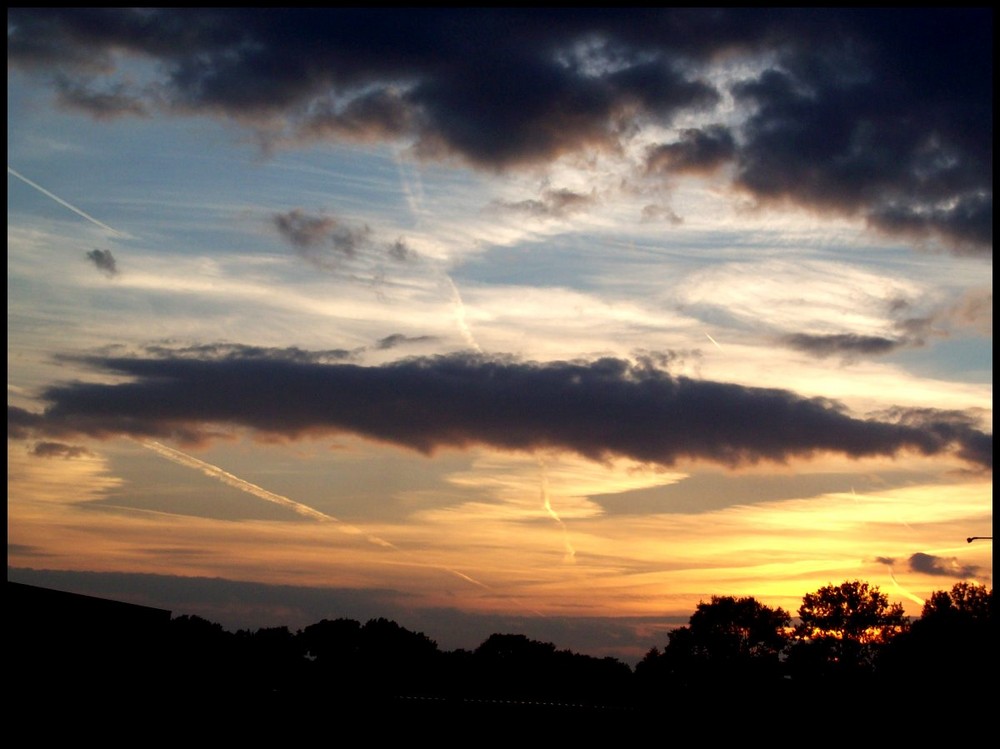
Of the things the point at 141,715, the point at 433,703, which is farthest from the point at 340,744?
the point at 141,715

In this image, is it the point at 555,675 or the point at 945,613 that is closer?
the point at 945,613

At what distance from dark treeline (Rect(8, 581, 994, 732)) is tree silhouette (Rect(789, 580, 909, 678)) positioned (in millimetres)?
189

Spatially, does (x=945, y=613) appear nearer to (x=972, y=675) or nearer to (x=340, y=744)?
(x=972, y=675)

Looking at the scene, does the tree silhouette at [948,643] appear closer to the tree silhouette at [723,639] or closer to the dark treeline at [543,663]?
the dark treeline at [543,663]

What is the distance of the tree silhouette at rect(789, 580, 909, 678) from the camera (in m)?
169

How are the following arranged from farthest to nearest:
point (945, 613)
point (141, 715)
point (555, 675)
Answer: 1. point (555, 675)
2. point (945, 613)
3. point (141, 715)

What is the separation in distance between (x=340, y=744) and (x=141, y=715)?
8.88 metres

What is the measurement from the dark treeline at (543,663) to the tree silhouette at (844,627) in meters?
0.19

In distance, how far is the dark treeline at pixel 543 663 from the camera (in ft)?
144

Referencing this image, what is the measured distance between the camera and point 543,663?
180 meters

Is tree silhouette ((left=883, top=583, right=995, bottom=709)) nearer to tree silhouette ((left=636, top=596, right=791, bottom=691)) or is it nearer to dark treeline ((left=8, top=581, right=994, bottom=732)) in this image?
dark treeline ((left=8, top=581, right=994, bottom=732))

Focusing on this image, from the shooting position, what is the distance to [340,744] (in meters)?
38.1

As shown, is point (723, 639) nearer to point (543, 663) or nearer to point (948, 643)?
point (543, 663)

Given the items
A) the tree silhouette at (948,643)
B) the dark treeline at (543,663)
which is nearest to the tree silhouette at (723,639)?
Result: the dark treeline at (543,663)
